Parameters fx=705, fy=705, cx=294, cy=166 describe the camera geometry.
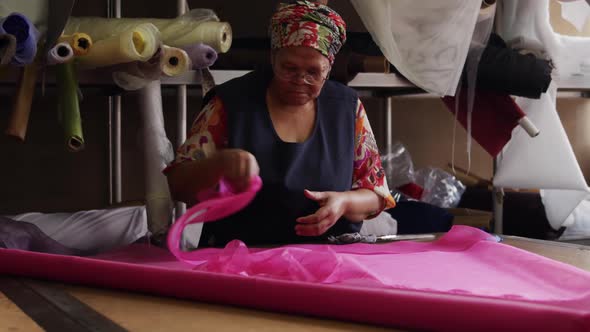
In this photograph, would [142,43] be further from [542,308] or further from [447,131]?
[447,131]

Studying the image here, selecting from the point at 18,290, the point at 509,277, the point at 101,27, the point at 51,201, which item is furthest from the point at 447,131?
the point at 18,290

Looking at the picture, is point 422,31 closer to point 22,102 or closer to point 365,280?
point 365,280

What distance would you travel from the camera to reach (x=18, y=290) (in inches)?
31.4

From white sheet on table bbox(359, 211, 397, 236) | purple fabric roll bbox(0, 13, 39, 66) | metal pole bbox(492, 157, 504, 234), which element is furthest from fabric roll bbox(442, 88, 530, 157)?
purple fabric roll bbox(0, 13, 39, 66)

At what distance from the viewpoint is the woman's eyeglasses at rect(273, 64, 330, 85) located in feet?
3.90

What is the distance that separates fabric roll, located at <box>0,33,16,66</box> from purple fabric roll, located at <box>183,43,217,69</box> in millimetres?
355

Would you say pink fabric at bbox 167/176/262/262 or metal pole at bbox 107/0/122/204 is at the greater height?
pink fabric at bbox 167/176/262/262

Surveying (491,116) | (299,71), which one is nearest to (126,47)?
(299,71)

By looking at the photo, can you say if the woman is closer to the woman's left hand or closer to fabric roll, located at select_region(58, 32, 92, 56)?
the woman's left hand

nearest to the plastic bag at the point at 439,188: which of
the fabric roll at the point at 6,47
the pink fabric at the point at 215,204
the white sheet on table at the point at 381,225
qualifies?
the white sheet on table at the point at 381,225

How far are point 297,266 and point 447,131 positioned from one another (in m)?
2.15

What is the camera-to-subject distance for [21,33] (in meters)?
1.12

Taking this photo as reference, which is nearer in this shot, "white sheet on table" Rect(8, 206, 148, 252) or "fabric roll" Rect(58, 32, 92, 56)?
"fabric roll" Rect(58, 32, 92, 56)

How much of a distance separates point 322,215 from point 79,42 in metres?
0.57
